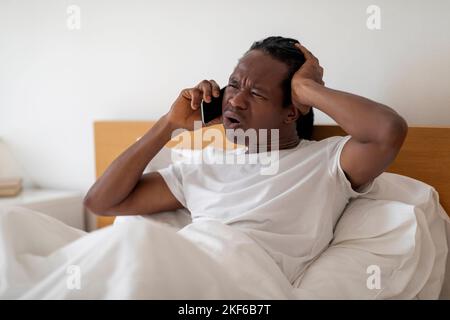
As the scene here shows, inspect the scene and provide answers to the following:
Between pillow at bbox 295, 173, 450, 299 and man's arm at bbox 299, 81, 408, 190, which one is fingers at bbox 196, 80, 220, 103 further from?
pillow at bbox 295, 173, 450, 299

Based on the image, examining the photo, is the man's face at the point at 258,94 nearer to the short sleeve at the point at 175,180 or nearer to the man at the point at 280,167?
the man at the point at 280,167

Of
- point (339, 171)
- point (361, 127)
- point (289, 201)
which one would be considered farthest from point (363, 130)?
point (289, 201)

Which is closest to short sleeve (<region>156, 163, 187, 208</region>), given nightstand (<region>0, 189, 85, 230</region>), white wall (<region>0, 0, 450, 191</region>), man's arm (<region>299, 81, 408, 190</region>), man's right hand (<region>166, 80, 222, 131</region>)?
man's right hand (<region>166, 80, 222, 131</region>)

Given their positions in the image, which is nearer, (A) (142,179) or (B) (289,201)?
(B) (289,201)

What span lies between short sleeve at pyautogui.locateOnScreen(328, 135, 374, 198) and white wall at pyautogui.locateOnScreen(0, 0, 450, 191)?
1.42 ft

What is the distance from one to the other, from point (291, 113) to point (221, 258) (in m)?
0.50

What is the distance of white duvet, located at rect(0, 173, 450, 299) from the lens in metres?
0.96

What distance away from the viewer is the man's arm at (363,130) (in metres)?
1.18

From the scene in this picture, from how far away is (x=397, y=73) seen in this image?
1673mm

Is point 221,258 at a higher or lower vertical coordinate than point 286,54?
lower

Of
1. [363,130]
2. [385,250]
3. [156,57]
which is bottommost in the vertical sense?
[385,250]

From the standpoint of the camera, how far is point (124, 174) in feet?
4.92

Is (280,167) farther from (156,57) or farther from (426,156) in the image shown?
(156,57)
